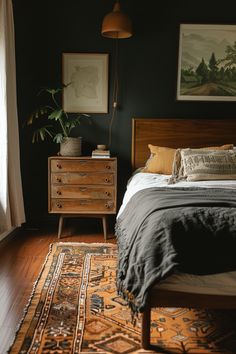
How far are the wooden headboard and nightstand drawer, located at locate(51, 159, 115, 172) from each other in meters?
0.53

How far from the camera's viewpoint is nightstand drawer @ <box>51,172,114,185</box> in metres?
3.64

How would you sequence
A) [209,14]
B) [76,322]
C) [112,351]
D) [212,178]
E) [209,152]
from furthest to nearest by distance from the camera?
1. [209,14]
2. [209,152]
3. [212,178]
4. [76,322]
5. [112,351]

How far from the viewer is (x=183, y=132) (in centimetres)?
396

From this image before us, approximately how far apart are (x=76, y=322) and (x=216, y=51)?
10.4ft

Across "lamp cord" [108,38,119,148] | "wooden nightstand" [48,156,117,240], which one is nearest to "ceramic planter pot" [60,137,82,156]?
"wooden nightstand" [48,156,117,240]

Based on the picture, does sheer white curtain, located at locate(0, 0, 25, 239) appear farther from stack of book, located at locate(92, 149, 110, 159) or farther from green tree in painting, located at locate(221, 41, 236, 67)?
green tree in painting, located at locate(221, 41, 236, 67)

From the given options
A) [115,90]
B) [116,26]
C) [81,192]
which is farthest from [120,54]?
[81,192]

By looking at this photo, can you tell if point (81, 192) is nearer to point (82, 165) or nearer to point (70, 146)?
point (82, 165)

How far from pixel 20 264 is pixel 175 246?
1.65 meters

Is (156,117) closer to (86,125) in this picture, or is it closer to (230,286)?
(86,125)

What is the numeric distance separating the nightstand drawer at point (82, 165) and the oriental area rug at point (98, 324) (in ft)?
3.98

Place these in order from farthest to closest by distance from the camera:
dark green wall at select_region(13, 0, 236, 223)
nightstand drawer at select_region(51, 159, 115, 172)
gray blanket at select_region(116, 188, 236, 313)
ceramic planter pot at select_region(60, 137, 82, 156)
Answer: dark green wall at select_region(13, 0, 236, 223) < ceramic planter pot at select_region(60, 137, 82, 156) < nightstand drawer at select_region(51, 159, 115, 172) < gray blanket at select_region(116, 188, 236, 313)

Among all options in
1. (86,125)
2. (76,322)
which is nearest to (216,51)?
(86,125)

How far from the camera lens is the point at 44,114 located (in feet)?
13.3
